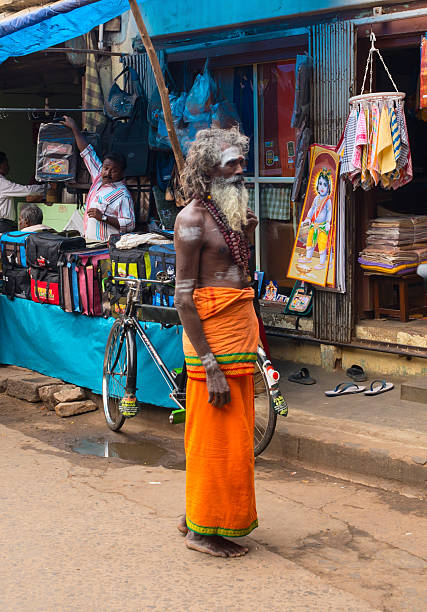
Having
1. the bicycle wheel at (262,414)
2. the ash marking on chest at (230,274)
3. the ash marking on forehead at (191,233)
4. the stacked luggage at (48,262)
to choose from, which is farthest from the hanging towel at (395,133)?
the stacked luggage at (48,262)

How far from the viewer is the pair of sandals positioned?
266 inches

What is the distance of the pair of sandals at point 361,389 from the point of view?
6762 mm

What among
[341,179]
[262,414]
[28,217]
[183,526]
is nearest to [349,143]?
[341,179]

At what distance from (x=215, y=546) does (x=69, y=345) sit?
12.4ft

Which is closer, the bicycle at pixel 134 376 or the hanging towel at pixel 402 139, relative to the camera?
the bicycle at pixel 134 376

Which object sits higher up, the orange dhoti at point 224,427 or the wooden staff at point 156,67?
the wooden staff at point 156,67

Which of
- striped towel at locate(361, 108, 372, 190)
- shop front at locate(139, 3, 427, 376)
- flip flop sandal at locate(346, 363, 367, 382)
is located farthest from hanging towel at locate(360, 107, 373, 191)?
flip flop sandal at locate(346, 363, 367, 382)

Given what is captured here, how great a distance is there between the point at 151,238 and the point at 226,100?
5.29ft

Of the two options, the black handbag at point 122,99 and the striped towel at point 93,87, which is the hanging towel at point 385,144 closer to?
the black handbag at point 122,99

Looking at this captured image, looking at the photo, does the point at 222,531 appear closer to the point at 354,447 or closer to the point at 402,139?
the point at 354,447

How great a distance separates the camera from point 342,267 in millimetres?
7129

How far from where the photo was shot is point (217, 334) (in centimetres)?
429

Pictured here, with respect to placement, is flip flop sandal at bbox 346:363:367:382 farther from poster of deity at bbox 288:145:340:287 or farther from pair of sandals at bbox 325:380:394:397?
poster of deity at bbox 288:145:340:287

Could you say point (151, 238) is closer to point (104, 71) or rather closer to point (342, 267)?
point (342, 267)
